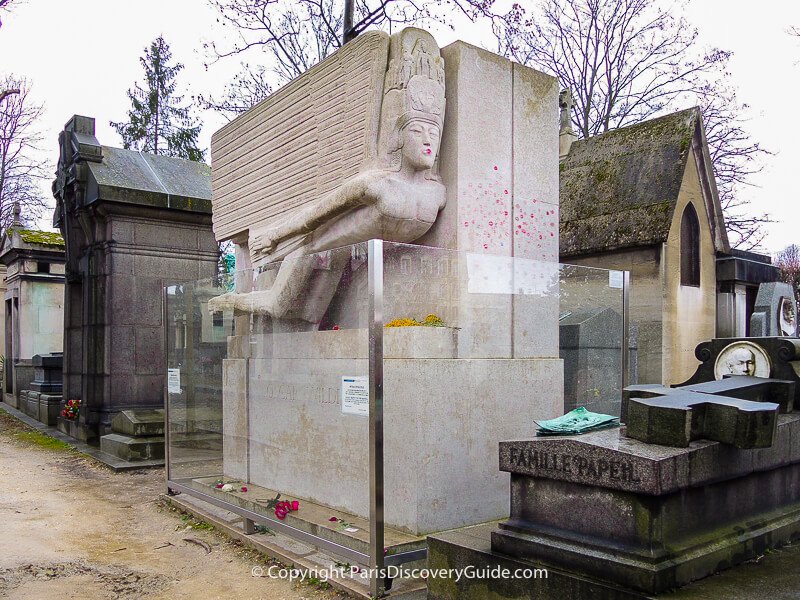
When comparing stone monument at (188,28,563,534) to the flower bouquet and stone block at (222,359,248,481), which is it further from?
the flower bouquet

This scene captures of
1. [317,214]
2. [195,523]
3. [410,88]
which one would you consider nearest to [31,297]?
[195,523]

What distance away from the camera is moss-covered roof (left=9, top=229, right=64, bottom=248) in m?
16.5

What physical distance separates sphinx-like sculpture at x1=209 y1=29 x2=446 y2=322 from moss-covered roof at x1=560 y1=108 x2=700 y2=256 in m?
4.64

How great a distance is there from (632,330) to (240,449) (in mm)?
4983

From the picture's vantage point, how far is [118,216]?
1105cm

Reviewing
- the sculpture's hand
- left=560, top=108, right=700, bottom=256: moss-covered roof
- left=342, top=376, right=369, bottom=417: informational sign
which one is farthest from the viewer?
left=560, top=108, right=700, bottom=256: moss-covered roof

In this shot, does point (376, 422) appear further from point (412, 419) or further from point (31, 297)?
point (31, 297)

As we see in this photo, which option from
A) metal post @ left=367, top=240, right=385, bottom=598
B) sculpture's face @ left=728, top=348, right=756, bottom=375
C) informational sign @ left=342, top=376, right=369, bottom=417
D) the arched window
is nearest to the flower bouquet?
informational sign @ left=342, top=376, right=369, bottom=417

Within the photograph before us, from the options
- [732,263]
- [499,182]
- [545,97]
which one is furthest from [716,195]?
[499,182]

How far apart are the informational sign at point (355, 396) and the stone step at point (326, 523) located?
0.68m

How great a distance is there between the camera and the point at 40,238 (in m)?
16.7

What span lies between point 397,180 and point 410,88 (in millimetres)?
694

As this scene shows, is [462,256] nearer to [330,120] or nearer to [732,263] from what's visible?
[330,120]

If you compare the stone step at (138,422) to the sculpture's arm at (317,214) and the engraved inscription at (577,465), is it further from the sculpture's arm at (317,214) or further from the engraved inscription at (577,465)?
the engraved inscription at (577,465)
